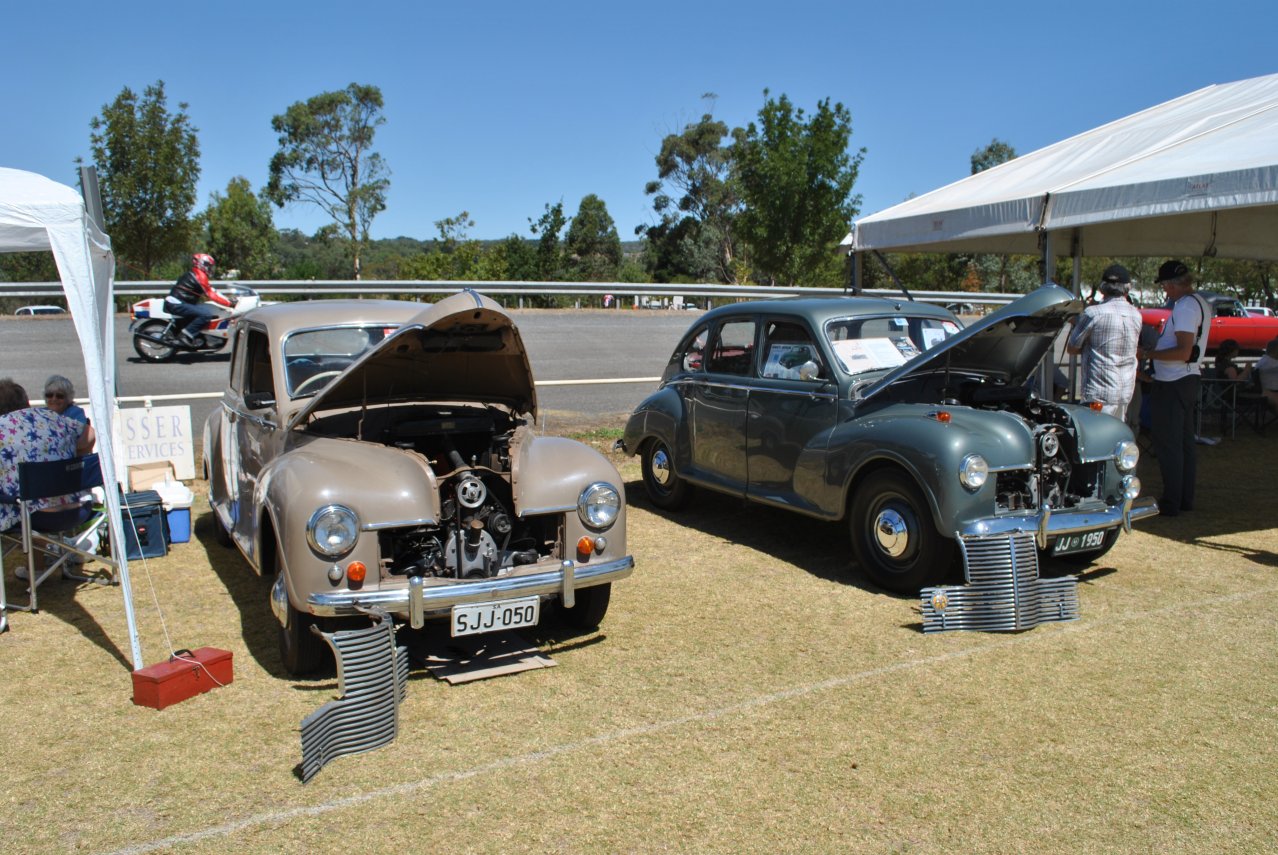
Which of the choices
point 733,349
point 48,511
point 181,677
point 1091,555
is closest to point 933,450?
point 1091,555

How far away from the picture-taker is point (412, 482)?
4.66 m

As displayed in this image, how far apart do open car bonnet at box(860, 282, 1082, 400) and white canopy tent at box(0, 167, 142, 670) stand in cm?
456

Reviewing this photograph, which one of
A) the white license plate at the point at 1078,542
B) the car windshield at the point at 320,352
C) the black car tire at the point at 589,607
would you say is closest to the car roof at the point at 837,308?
the white license plate at the point at 1078,542

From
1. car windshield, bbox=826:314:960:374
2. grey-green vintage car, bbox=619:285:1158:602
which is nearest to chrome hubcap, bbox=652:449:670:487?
grey-green vintage car, bbox=619:285:1158:602

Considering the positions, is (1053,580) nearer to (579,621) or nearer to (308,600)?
(579,621)

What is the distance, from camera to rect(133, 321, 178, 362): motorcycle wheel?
1451 cm

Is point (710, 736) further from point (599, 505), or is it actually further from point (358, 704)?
point (358, 704)

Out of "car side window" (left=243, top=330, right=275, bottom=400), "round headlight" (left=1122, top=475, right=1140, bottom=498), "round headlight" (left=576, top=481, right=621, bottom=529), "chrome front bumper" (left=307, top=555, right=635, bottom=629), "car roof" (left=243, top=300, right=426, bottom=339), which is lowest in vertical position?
"chrome front bumper" (left=307, top=555, right=635, bottom=629)

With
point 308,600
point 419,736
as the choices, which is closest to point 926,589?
point 419,736

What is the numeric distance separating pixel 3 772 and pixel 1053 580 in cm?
531

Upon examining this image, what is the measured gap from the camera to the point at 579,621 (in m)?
5.42

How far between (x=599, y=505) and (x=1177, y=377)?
5548 mm

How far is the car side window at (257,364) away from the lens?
20.0ft

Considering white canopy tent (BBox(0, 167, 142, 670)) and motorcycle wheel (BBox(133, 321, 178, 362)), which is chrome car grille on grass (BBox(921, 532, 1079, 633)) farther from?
motorcycle wheel (BBox(133, 321, 178, 362))
